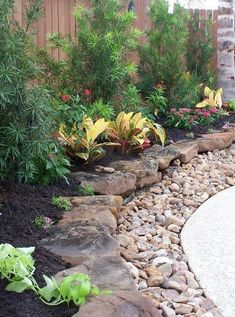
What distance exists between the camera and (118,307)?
2125mm

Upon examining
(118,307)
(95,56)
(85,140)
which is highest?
(95,56)

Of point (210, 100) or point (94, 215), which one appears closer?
point (94, 215)

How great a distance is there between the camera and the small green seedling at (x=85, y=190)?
12.9 ft

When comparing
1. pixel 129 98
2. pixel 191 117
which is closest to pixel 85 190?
pixel 129 98

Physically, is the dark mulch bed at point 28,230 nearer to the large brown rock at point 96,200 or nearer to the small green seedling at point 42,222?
the small green seedling at point 42,222

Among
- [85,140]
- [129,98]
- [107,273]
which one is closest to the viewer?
[107,273]

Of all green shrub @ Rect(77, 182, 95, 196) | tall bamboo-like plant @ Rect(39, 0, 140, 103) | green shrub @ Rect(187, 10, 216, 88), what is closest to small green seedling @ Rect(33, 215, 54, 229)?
green shrub @ Rect(77, 182, 95, 196)

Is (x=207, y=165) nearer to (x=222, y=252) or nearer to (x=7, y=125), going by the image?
(x=222, y=252)

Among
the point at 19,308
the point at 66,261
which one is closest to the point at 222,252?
the point at 66,261

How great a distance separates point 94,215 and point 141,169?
1.36m

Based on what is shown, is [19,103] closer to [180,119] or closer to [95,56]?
[95,56]

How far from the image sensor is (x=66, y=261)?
272cm

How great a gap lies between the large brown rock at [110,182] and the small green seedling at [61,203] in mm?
523

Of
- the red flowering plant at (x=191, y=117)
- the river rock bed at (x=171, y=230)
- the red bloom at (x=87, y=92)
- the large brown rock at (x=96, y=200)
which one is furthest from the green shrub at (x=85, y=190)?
the red flowering plant at (x=191, y=117)
